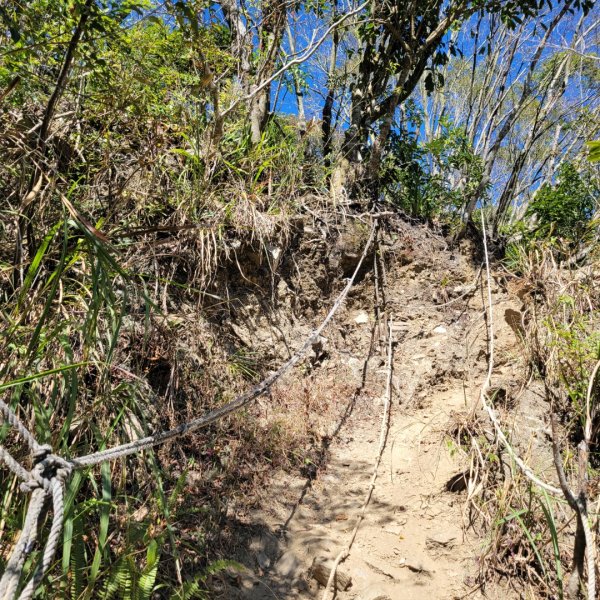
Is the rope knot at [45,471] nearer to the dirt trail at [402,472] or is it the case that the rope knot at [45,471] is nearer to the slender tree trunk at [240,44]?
the dirt trail at [402,472]

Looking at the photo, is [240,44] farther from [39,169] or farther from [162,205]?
[39,169]

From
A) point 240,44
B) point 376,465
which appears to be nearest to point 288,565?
point 376,465

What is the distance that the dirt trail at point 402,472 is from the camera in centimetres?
229

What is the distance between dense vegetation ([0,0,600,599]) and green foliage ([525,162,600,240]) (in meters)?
0.02

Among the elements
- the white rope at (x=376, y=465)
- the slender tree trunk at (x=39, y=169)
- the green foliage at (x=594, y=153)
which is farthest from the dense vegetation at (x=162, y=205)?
the green foliage at (x=594, y=153)

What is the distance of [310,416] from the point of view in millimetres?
3199

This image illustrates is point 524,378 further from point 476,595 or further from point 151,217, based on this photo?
point 151,217

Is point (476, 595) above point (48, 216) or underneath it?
underneath

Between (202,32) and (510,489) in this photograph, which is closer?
(510,489)

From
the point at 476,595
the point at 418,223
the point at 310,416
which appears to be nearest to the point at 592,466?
the point at 476,595

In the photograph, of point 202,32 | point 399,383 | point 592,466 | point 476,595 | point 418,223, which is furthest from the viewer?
point 418,223

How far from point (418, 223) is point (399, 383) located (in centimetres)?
147

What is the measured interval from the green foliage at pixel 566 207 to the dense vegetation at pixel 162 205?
0.02 m

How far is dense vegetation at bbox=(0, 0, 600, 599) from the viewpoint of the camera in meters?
1.81
